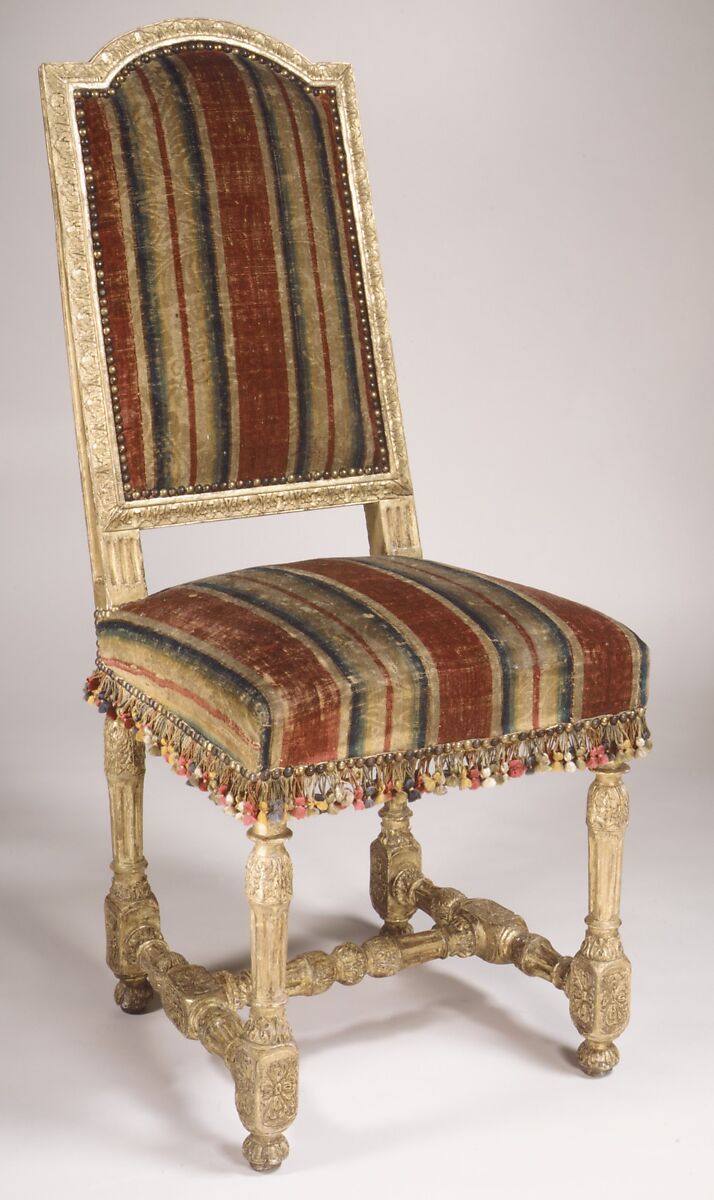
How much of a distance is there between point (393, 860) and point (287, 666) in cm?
84

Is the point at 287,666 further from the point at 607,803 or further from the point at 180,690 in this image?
the point at 607,803

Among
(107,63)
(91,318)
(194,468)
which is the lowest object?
(194,468)

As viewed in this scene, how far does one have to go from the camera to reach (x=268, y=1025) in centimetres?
207

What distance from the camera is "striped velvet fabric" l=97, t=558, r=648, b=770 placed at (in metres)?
1.97

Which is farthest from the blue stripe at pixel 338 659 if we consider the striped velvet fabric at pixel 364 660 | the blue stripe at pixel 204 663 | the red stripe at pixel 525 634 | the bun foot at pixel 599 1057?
the bun foot at pixel 599 1057

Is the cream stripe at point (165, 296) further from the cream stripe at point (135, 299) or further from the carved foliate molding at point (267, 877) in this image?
the carved foliate molding at point (267, 877)

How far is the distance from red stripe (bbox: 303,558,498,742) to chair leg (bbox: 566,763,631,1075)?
0.24 meters

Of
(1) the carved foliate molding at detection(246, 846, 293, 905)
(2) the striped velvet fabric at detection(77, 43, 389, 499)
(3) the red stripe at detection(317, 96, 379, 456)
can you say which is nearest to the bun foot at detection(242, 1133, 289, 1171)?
(1) the carved foliate molding at detection(246, 846, 293, 905)

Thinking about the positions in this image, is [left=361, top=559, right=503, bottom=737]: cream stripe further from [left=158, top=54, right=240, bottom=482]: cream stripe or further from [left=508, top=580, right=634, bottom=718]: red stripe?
[left=158, top=54, right=240, bottom=482]: cream stripe

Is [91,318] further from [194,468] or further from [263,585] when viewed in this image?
[263,585]

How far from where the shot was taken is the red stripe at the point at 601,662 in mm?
2145

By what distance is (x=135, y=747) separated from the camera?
247 cm

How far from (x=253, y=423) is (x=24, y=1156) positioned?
1.02 meters

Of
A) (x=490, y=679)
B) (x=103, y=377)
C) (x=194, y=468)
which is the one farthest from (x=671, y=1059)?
(x=103, y=377)
